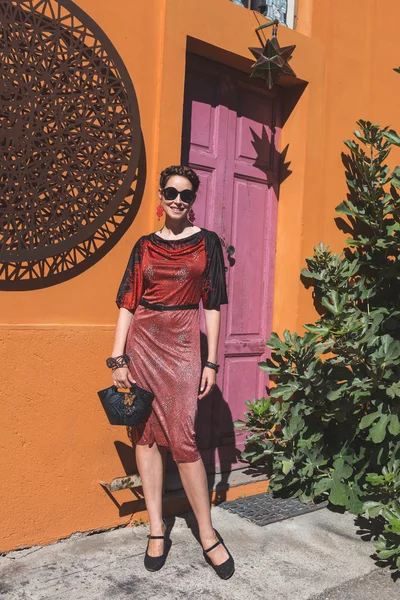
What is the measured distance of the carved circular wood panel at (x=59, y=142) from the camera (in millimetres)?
3229

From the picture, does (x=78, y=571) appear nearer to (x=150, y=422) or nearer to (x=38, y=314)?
(x=150, y=422)

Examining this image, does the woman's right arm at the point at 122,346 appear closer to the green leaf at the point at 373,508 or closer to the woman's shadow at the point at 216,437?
the woman's shadow at the point at 216,437

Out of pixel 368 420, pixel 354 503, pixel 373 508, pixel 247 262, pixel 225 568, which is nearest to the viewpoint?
pixel 225 568

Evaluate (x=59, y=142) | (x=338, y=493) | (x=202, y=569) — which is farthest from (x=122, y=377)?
(x=338, y=493)

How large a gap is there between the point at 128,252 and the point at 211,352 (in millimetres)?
845

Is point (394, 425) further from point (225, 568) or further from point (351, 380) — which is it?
point (225, 568)

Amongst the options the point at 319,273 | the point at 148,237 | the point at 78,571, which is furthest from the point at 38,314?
the point at 319,273

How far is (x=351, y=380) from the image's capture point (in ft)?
13.4

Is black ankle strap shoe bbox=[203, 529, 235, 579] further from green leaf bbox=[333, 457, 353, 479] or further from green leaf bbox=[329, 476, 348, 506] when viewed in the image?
green leaf bbox=[333, 457, 353, 479]

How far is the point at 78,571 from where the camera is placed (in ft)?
10.2

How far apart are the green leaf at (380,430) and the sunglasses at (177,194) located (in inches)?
68.5

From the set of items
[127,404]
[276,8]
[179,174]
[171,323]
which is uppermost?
[276,8]

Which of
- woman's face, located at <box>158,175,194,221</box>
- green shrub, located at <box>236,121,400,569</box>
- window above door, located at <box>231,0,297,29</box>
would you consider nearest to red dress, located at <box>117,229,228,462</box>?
woman's face, located at <box>158,175,194,221</box>

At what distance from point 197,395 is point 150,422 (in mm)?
276
